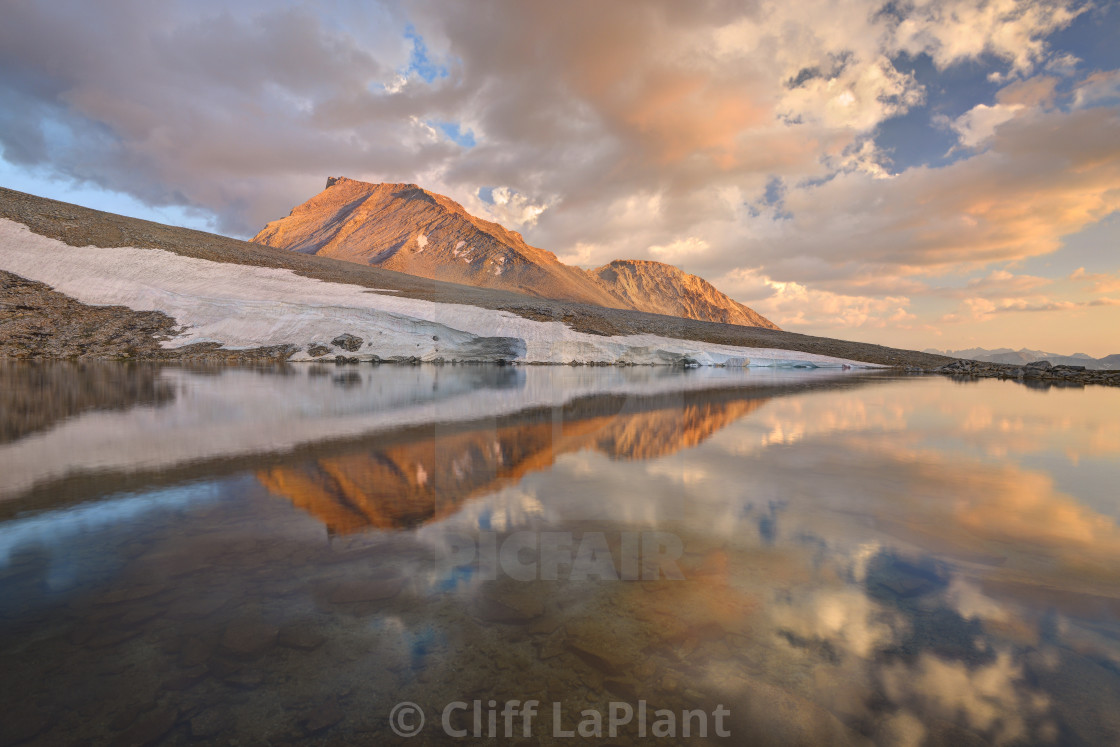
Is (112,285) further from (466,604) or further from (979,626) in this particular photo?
(979,626)

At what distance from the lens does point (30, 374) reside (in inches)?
819

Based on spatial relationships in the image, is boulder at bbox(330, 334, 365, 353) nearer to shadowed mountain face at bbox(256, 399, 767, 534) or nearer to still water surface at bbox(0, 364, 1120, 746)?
shadowed mountain face at bbox(256, 399, 767, 534)

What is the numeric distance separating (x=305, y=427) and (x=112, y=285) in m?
42.3

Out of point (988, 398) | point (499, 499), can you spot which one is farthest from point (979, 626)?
point (988, 398)

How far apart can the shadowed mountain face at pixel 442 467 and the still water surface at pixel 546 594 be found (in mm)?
68

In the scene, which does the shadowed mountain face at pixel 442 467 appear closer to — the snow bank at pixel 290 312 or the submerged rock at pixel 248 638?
the submerged rock at pixel 248 638

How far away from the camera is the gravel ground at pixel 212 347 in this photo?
3406cm

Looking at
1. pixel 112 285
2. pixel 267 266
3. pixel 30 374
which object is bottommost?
pixel 30 374
